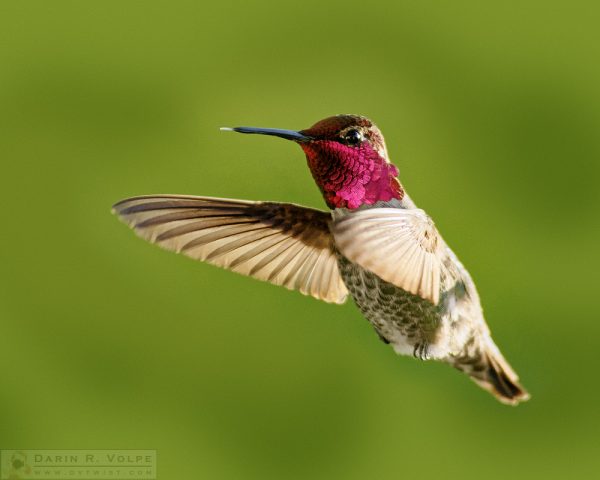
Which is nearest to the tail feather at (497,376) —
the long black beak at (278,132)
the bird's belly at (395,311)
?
the bird's belly at (395,311)

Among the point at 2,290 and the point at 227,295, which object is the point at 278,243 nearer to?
the point at 227,295

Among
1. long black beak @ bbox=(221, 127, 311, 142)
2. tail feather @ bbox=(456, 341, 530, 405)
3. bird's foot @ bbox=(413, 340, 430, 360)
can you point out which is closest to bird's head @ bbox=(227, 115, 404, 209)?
long black beak @ bbox=(221, 127, 311, 142)

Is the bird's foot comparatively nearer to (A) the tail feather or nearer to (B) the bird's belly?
(B) the bird's belly

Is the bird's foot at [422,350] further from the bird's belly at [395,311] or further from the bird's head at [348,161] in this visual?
the bird's head at [348,161]

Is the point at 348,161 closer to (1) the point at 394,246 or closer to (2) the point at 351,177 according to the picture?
(2) the point at 351,177

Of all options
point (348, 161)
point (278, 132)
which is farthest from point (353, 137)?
point (278, 132)
